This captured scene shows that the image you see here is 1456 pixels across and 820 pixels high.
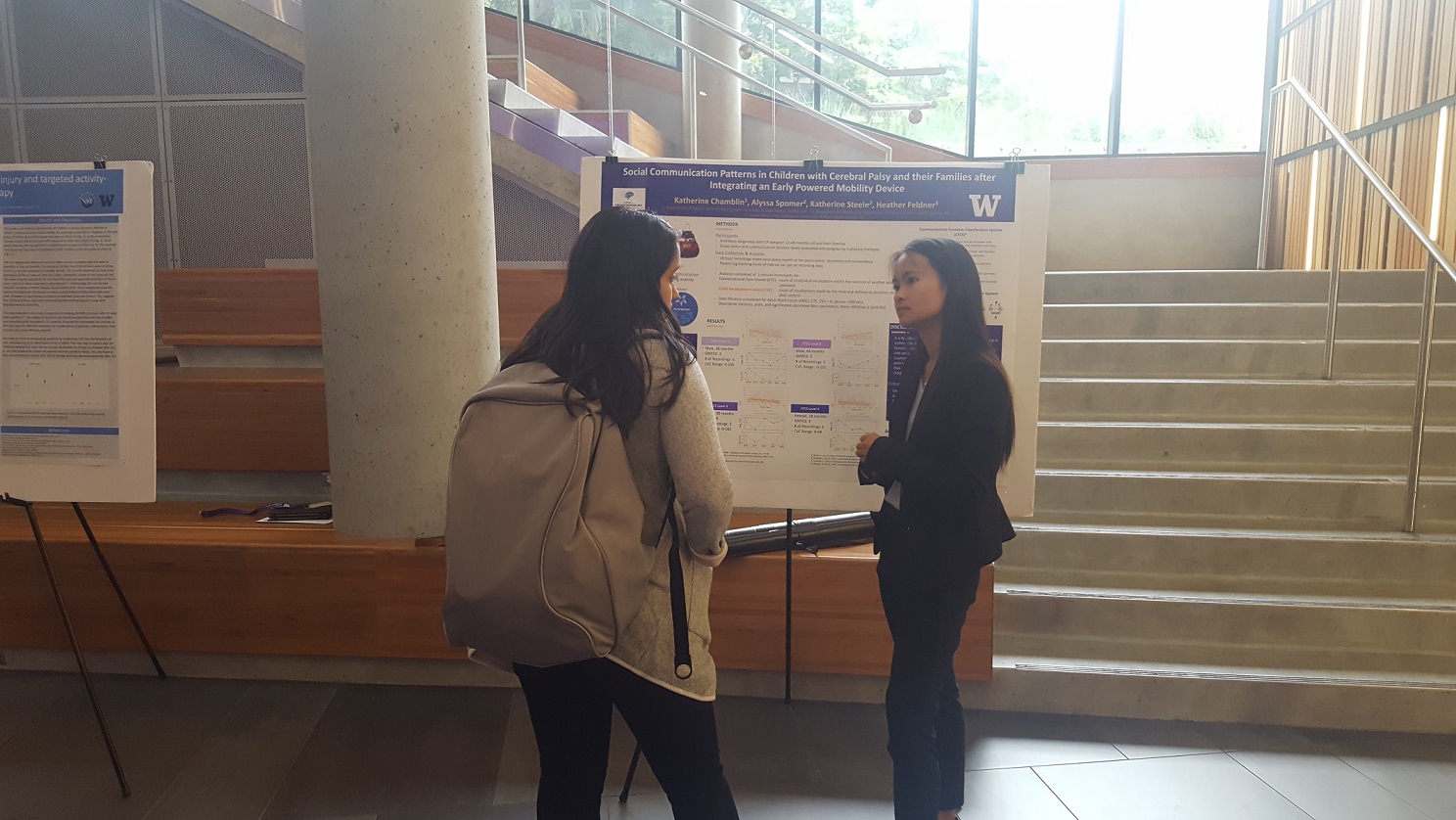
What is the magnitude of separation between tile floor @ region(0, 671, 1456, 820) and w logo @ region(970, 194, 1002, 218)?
1.58m

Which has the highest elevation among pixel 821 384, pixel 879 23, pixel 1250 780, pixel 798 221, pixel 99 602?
pixel 879 23

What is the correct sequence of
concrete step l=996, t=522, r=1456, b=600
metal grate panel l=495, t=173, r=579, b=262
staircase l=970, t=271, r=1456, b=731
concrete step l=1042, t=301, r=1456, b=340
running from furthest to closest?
1. metal grate panel l=495, t=173, r=579, b=262
2. concrete step l=1042, t=301, r=1456, b=340
3. concrete step l=996, t=522, r=1456, b=600
4. staircase l=970, t=271, r=1456, b=731

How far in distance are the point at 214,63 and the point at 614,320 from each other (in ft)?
14.5

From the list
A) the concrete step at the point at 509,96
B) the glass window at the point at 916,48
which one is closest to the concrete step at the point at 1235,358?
the concrete step at the point at 509,96

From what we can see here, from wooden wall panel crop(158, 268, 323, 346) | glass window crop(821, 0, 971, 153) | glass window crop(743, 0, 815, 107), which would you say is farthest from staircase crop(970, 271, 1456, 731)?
glass window crop(743, 0, 815, 107)

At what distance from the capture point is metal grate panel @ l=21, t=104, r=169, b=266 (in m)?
4.71

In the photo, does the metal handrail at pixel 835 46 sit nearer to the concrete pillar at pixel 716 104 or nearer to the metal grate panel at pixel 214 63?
the concrete pillar at pixel 716 104

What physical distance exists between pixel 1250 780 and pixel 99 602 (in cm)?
374

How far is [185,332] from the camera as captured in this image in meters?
4.15

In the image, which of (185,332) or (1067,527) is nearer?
(1067,527)

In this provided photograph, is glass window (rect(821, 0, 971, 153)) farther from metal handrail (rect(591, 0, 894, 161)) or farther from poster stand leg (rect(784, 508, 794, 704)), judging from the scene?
poster stand leg (rect(784, 508, 794, 704))

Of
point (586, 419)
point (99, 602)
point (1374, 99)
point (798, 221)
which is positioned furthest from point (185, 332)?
point (1374, 99)

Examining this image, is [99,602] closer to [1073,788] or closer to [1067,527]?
[1073,788]

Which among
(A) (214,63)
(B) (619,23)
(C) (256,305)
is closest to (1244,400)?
(C) (256,305)
